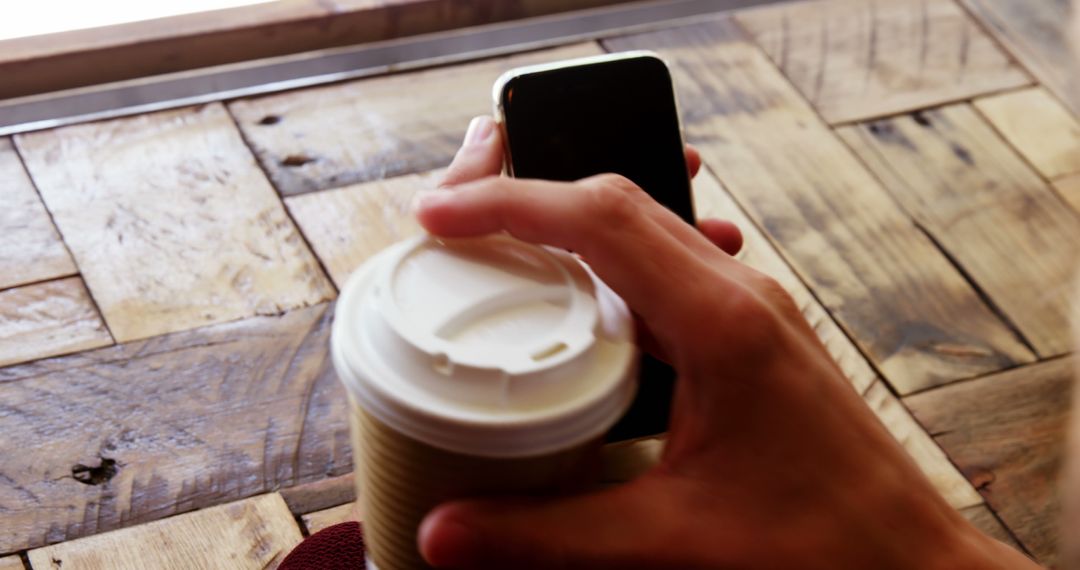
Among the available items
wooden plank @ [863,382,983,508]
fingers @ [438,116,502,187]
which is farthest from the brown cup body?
wooden plank @ [863,382,983,508]

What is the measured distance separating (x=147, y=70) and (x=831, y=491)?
76cm

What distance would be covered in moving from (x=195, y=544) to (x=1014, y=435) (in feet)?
1.75

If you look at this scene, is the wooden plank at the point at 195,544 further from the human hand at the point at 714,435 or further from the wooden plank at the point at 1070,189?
the wooden plank at the point at 1070,189

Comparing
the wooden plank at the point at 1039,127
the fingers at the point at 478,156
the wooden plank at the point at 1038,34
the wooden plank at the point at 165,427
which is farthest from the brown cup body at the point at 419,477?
the wooden plank at the point at 1038,34

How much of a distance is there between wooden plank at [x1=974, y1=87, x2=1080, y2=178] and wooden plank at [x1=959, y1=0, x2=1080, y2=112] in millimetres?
22

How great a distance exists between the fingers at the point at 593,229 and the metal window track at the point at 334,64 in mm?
591

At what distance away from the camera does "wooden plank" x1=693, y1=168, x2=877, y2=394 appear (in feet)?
2.81

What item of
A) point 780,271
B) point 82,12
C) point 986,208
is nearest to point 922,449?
point 780,271

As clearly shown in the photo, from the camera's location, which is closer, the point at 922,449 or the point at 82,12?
the point at 922,449

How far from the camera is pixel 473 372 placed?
427 mm

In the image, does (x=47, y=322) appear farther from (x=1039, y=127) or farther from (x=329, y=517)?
(x=1039, y=127)

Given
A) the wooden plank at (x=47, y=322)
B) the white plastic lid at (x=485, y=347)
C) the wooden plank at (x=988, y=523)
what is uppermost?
the white plastic lid at (x=485, y=347)

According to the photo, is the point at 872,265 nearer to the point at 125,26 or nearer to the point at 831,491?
the point at 831,491

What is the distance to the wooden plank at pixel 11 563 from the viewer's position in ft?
2.23
